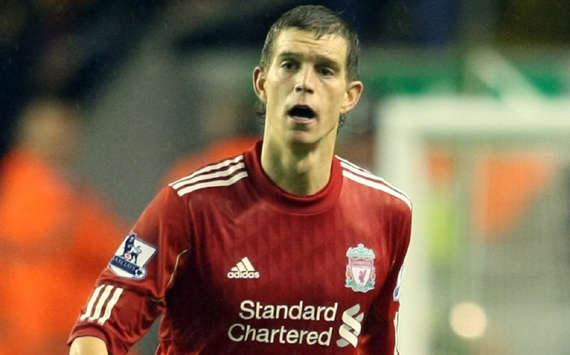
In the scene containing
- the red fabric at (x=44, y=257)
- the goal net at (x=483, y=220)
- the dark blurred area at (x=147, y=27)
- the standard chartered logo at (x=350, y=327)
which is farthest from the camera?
the dark blurred area at (x=147, y=27)

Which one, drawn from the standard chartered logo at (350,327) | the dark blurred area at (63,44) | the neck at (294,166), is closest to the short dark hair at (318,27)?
the neck at (294,166)

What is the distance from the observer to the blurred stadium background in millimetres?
6730

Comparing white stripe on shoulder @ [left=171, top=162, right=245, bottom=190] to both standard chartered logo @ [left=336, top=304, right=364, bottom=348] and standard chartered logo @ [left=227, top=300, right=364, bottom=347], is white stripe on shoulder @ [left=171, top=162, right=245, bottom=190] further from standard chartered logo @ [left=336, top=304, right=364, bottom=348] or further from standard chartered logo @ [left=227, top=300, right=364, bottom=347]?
standard chartered logo @ [left=336, top=304, right=364, bottom=348]

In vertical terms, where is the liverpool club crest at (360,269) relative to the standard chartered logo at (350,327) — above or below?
above

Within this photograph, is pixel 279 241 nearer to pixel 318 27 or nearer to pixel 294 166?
pixel 294 166

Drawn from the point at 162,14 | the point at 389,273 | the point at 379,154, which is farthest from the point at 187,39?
the point at 389,273

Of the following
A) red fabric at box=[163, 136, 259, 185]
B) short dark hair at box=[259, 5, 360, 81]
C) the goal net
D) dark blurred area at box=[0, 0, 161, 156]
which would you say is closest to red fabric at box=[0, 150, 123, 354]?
red fabric at box=[163, 136, 259, 185]

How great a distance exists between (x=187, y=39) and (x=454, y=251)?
2.14 metres

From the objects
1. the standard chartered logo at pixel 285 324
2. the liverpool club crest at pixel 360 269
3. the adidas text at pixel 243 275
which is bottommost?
the standard chartered logo at pixel 285 324

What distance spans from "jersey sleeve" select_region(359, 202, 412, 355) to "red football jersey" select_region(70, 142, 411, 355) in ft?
0.07

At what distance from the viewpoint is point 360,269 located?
3.94 m

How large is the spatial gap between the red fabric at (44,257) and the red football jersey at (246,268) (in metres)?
2.32

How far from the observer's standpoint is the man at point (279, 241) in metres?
3.76

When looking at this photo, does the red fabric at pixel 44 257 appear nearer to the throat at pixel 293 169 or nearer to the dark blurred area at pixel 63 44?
the dark blurred area at pixel 63 44
